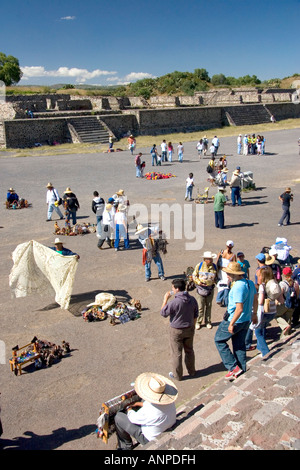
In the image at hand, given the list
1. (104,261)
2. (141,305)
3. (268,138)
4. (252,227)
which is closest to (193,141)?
(268,138)

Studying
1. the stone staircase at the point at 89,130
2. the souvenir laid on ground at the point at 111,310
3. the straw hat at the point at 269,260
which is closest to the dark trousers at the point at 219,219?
the straw hat at the point at 269,260

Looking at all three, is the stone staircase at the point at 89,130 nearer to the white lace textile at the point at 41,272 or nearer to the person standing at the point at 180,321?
the white lace textile at the point at 41,272

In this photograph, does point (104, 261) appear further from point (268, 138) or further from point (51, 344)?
A: point (268, 138)

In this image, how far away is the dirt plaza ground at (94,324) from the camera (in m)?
5.37

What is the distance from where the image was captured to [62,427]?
202 inches

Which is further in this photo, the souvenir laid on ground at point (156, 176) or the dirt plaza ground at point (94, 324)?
the souvenir laid on ground at point (156, 176)

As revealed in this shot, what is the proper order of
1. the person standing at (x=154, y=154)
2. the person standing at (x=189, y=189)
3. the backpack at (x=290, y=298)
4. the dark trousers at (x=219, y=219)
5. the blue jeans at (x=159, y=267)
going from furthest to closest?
the person standing at (x=154, y=154) → the person standing at (x=189, y=189) → the dark trousers at (x=219, y=219) → the blue jeans at (x=159, y=267) → the backpack at (x=290, y=298)

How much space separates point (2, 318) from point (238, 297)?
14.8 feet

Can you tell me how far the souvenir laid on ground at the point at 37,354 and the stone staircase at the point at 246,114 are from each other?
35420 millimetres

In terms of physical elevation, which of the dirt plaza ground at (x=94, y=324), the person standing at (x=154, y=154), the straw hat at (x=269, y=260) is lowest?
the dirt plaza ground at (x=94, y=324)

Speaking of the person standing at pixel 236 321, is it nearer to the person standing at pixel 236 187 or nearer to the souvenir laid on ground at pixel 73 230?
the souvenir laid on ground at pixel 73 230

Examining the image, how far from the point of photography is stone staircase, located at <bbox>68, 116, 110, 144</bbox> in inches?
1204

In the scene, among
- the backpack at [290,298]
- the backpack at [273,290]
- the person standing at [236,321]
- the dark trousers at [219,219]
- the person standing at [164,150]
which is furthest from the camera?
the person standing at [164,150]

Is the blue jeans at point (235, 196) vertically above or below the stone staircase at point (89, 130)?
below
